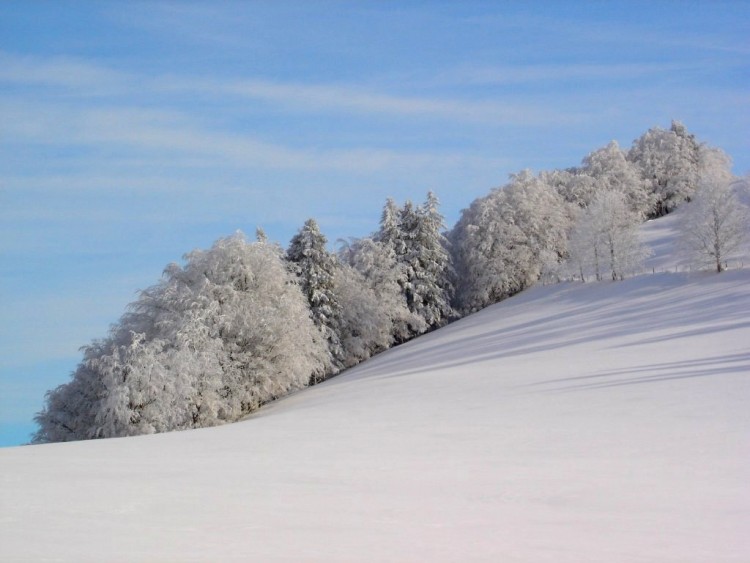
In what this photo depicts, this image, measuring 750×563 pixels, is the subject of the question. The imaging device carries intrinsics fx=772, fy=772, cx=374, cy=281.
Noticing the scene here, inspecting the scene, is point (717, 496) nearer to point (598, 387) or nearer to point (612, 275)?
point (598, 387)

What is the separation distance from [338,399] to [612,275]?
3862 centimetres

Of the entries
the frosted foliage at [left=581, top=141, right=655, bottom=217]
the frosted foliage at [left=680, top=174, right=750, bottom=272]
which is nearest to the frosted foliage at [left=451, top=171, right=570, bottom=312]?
the frosted foliage at [left=680, top=174, right=750, bottom=272]

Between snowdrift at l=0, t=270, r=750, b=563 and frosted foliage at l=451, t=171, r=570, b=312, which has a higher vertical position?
frosted foliage at l=451, t=171, r=570, b=312

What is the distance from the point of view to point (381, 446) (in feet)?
49.9

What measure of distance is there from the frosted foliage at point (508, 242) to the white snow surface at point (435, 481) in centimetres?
4275

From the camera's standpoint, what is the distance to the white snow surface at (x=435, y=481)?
7.55m

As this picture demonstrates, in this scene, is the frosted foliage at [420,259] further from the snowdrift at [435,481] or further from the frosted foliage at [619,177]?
the snowdrift at [435,481]

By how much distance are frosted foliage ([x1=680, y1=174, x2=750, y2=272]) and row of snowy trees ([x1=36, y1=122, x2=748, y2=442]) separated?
100mm

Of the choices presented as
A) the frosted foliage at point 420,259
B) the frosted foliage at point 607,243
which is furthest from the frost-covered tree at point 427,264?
the frosted foliage at point 607,243

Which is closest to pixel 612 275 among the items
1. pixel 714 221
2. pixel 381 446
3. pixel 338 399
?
pixel 714 221

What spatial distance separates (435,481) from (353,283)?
49597 mm

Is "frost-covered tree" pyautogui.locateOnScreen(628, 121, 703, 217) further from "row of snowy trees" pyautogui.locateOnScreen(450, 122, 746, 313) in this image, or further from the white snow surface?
the white snow surface

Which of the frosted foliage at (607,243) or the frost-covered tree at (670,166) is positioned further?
the frost-covered tree at (670,166)

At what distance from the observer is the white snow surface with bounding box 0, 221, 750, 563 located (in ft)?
24.8
